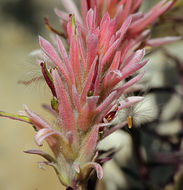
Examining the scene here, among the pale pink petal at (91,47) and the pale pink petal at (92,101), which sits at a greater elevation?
the pale pink petal at (91,47)

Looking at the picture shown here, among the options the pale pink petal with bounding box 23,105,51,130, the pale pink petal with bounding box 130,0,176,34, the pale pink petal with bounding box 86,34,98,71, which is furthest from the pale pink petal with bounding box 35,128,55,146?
the pale pink petal with bounding box 130,0,176,34

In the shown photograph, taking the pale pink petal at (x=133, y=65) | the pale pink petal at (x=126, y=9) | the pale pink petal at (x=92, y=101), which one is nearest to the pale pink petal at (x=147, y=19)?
the pale pink petal at (x=126, y=9)

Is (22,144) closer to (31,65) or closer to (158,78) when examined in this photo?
(158,78)

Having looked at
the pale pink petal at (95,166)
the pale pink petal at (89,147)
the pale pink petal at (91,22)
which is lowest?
the pale pink petal at (95,166)

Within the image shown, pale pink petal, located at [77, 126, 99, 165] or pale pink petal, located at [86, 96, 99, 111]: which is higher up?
pale pink petal, located at [86, 96, 99, 111]

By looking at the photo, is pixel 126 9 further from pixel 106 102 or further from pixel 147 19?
pixel 106 102

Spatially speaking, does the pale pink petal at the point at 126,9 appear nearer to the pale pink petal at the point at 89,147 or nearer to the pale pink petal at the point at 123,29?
the pale pink petal at the point at 123,29

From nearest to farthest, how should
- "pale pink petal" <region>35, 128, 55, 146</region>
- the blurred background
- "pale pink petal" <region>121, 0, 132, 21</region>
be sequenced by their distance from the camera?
"pale pink petal" <region>35, 128, 55, 146</region> < "pale pink petal" <region>121, 0, 132, 21</region> < the blurred background

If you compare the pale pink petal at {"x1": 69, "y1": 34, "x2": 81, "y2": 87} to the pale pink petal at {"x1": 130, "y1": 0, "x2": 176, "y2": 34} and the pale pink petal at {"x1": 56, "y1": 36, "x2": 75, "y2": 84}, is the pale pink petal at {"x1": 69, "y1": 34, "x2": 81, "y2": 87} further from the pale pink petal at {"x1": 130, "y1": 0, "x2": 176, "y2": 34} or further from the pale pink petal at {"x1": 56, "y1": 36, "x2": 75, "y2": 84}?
the pale pink petal at {"x1": 130, "y1": 0, "x2": 176, "y2": 34}
